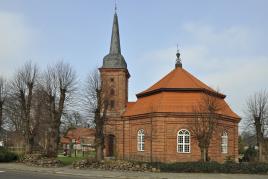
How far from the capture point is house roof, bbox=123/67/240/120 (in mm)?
40031

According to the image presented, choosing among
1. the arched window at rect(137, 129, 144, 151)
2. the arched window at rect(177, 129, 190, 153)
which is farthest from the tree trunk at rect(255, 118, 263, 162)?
the arched window at rect(137, 129, 144, 151)

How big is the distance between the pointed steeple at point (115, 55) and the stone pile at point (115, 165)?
72.6ft

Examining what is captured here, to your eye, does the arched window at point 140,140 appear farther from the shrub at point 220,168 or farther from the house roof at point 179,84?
the shrub at point 220,168

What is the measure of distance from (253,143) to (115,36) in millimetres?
26838

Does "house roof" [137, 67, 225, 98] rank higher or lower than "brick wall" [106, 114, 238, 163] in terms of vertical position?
higher

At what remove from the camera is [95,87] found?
3744cm

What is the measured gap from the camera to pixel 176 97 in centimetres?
4144

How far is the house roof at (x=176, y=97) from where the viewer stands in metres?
40.0

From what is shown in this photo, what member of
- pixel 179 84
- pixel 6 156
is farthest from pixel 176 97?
pixel 6 156

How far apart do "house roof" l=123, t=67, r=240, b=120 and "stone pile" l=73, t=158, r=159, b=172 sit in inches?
496

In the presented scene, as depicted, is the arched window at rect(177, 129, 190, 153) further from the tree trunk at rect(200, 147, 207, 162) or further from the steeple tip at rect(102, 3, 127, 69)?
the steeple tip at rect(102, 3, 127, 69)

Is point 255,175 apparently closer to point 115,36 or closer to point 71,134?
point 115,36

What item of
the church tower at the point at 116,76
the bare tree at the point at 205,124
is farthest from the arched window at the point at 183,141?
the church tower at the point at 116,76

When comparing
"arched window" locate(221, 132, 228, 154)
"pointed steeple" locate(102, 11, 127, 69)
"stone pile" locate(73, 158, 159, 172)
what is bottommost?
"stone pile" locate(73, 158, 159, 172)
